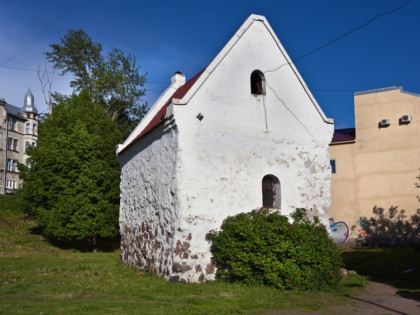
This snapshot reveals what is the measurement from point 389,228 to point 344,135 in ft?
23.5

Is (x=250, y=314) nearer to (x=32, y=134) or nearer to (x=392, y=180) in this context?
(x=392, y=180)

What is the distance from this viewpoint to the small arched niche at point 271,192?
522 inches

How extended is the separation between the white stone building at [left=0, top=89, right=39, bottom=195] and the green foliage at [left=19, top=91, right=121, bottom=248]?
1054 inches

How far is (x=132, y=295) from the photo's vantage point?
393 inches

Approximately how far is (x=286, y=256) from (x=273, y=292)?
1.12 m

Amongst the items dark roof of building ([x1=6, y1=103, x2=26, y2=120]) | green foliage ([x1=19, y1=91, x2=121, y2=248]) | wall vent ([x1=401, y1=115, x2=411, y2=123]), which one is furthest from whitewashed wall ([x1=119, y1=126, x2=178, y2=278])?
dark roof of building ([x1=6, y1=103, x2=26, y2=120])

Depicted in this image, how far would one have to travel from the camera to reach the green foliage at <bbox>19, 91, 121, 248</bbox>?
24078 millimetres

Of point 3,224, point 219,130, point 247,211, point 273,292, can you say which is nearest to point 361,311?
point 273,292

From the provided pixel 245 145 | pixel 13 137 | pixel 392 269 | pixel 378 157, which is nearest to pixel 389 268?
pixel 392 269

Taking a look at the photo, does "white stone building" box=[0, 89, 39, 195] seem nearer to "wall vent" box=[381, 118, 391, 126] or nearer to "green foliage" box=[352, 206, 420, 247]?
"green foliage" box=[352, 206, 420, 247]

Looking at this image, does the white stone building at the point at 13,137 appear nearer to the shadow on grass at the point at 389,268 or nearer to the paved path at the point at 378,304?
the shadow on grass at the point at 389,268

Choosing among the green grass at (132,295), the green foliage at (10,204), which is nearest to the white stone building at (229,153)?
the green grass at (132,295)

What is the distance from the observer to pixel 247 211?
12.5m

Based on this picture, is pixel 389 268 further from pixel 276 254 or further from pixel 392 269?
pixel 276 254
